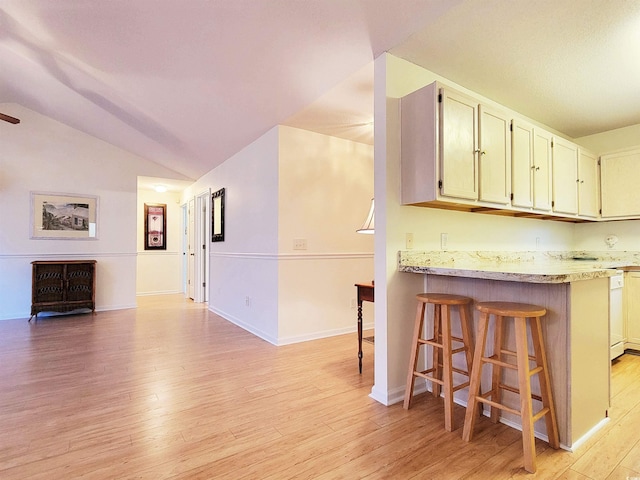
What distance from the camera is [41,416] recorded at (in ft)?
6.51

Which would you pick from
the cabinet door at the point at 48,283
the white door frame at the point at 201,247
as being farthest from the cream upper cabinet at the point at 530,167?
the cabinet door at the point at 48,283

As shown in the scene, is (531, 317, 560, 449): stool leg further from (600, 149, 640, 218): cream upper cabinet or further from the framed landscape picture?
the framed landscape picture

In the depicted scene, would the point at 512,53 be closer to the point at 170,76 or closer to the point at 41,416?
the point at 170,76

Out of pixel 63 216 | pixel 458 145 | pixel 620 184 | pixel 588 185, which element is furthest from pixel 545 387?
pixel 63 216

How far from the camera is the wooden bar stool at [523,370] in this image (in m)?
1.53

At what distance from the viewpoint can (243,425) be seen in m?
1.88

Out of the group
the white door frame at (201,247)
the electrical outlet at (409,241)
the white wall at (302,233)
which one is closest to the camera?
the electrical outlet at (409,241)

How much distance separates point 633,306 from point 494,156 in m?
2.13

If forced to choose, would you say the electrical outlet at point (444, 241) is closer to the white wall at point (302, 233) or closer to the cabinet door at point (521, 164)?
the cabinet door at point (521, 164)

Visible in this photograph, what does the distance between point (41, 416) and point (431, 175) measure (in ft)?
9.09

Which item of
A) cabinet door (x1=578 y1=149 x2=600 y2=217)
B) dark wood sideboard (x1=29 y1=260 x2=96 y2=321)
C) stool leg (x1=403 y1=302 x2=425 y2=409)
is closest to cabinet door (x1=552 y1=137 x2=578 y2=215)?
cabinet door (x1=578 y1=149 x2=600 y2=217)

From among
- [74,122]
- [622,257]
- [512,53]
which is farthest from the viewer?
[74,122]

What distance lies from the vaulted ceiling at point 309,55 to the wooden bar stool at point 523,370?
5.19 feet

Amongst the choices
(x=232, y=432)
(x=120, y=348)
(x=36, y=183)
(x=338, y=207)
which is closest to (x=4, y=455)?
(x=232, y=432)
